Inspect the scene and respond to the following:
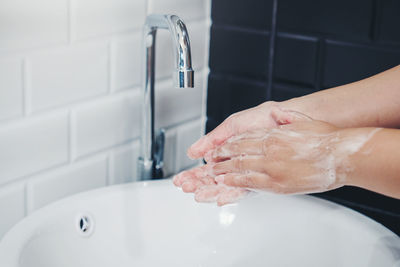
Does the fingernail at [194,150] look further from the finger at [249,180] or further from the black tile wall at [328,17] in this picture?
the black tile wall at [328,17]

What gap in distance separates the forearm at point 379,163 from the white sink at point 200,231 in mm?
167

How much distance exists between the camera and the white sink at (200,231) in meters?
0.92

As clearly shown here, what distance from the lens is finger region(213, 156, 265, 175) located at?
0.81 m

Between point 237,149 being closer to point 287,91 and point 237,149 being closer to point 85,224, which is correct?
point 85,224

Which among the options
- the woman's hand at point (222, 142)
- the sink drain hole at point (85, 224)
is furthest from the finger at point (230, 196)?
the sink drain hole at point (85, 224)

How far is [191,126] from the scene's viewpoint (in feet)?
4.21

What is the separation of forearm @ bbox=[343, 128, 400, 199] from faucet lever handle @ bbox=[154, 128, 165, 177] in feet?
1.44

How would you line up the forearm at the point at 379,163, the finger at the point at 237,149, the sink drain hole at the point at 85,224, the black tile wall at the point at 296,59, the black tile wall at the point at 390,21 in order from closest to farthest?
the forearm at the point at 379,163 < the finger at the point at 237,149 < the sink drain hole at the point at 85,224 < the black tile wall at the point at 390,21 < the black tile wall at the point at 296,59

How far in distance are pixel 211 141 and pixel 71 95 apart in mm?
229

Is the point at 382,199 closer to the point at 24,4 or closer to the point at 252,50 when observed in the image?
the point at 252,50

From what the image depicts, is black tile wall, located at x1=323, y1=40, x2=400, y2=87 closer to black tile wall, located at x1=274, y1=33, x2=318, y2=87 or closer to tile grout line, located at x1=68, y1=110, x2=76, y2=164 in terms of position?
black tile wall, located at x1=274, y1=33, x2=318, y2=87

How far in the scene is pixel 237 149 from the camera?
2.81ft

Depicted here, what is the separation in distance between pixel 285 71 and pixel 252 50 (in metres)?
0.08

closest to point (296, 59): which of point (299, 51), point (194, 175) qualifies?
point (299, 51)
